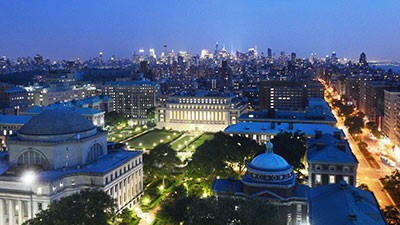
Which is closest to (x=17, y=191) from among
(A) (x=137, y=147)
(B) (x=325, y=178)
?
(B) (x=325, y=178)

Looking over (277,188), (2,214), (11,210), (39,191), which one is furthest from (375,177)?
(2,214)

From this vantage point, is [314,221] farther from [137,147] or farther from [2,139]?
[2,139]

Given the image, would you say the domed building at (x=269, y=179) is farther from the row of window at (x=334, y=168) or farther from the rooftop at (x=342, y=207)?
the row of window at (x=334, y=168)

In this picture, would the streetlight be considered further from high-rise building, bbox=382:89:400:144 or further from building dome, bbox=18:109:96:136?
high-rise building, bbox=382:89:400:144

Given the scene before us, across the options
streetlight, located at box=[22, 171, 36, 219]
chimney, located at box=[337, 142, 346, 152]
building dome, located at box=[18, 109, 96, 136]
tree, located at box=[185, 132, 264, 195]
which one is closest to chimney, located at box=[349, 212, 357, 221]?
tree, located at box=[185, 132, 264, 195]

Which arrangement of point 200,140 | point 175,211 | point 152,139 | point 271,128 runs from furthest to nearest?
point 152,139 → point 200,140 → point 271,128 → point 175,211

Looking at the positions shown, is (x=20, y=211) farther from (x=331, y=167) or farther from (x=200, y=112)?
(x=200, y=112)
